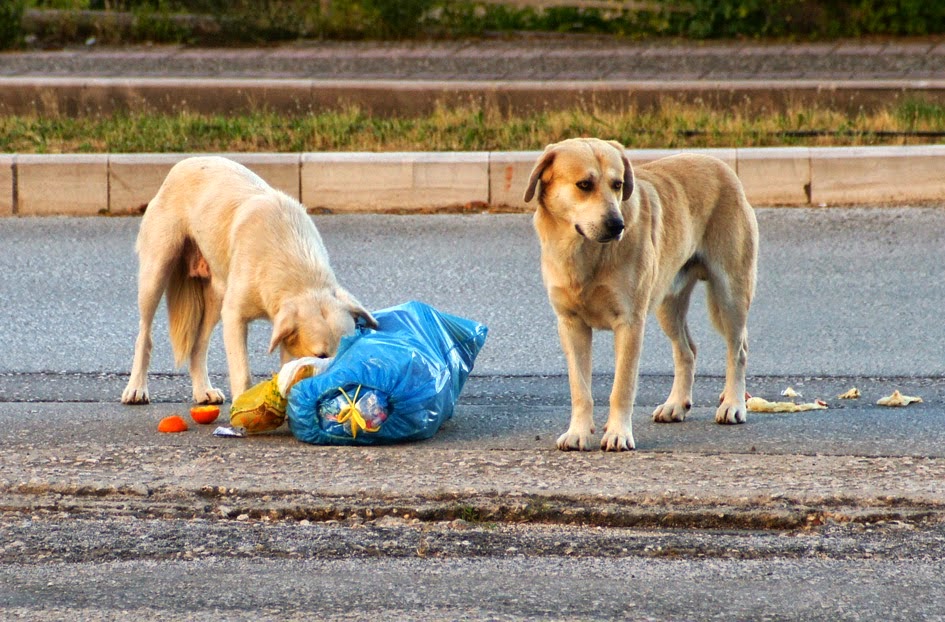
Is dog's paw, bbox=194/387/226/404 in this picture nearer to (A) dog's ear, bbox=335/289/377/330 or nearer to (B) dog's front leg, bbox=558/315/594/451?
(A) dog's ear, bbox=335/289/377/330

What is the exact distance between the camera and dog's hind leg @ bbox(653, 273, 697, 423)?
5992 mm

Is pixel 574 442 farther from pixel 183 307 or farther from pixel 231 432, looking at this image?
pixel 183 307

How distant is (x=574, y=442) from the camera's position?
17.6 ft

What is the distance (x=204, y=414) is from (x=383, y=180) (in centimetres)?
504

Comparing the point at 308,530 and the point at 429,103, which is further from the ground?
the point at 429,103

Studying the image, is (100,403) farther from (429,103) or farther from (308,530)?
(429,103)

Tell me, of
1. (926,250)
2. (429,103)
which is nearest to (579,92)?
(429,103)

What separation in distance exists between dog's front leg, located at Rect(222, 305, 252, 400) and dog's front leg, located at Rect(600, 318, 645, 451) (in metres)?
1.61

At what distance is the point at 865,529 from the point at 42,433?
3.30 meters

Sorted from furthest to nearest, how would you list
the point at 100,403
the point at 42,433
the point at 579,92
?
the point at 579,92 < the point at 100,403 < the point at 42,433

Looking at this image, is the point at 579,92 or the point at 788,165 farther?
the point at 579,92

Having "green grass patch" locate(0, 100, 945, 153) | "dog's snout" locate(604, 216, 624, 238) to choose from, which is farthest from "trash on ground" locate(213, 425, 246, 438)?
"green grass patch" locate(0, 100, 945, 153)

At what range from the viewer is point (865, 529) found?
14.5 feet

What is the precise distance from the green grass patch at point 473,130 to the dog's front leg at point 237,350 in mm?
5547
